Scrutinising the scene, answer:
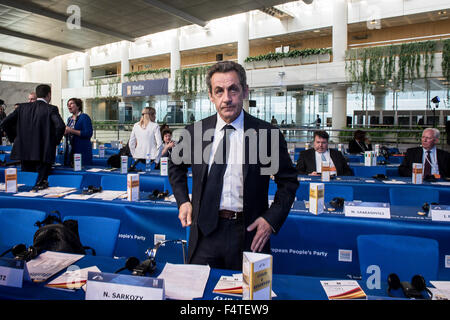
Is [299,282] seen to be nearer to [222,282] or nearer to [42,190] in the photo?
[222,282]

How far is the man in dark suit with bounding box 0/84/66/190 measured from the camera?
199 inches

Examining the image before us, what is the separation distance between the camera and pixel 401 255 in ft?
7.11

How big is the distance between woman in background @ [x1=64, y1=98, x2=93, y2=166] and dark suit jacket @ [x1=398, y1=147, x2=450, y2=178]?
17.1 feet

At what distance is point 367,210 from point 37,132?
456 centimetres

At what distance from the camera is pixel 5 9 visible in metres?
12.2

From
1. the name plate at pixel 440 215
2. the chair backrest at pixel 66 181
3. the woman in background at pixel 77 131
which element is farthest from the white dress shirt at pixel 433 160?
the woman in background at pixel 77 131

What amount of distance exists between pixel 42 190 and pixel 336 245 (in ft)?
11.1

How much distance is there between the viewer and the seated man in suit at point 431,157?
514cm

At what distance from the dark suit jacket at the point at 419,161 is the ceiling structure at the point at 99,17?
6.79 metres

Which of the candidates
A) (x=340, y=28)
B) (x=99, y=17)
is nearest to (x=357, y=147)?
(x=340, y=28)

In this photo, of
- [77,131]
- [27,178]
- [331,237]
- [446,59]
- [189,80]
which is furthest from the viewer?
[189,80]

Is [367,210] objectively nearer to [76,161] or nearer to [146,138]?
[146,138]
